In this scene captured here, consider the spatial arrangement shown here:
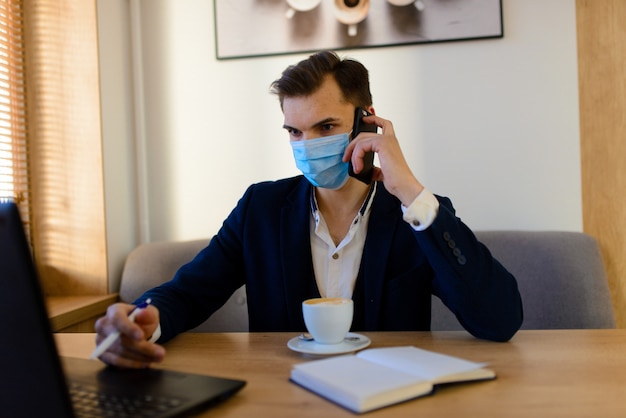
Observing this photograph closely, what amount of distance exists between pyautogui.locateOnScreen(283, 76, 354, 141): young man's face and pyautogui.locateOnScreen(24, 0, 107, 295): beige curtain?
0.94 meters

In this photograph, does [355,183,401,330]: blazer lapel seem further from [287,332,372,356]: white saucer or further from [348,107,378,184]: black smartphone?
[287,332,372,356]: white saucer

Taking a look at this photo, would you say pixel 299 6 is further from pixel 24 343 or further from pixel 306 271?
pixel 24 343

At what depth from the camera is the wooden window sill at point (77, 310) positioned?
1.70 metres

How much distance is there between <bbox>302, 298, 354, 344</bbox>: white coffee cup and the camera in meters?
0.92

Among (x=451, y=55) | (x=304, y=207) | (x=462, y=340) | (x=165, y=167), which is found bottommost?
(x=462, y=340)

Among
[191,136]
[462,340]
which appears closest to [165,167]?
[191,136]

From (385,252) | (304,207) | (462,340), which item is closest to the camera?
(462,340)

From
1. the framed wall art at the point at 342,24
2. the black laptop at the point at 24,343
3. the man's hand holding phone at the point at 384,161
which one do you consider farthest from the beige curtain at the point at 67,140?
the black laptop at the point at 24,343

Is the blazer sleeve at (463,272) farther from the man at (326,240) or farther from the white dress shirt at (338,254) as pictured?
the white dress shirt at (338,254)

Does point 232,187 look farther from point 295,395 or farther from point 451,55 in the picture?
point 295,395

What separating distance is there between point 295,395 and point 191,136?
5.52 feet

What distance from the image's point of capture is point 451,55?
6.74ft

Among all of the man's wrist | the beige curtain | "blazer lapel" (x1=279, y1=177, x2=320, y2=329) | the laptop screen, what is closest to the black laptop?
the laptop screen

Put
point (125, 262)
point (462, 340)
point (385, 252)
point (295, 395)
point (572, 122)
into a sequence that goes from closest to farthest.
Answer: point (295, 395)
point (462, 340)
point (385, 252)
point (572, 122)
point (125, 262)
